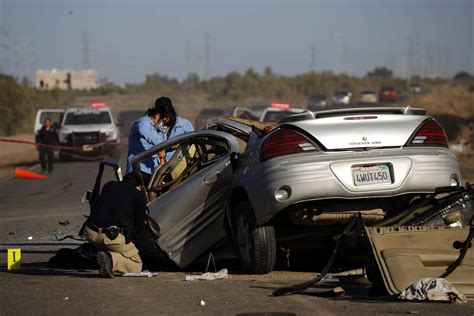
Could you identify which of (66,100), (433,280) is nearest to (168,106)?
(433,280)

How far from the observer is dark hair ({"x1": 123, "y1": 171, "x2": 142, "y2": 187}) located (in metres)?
10.6

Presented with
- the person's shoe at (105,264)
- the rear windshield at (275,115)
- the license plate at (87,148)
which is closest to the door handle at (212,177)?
the person's shoe at (105,264)

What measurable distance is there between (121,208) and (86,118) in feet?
103

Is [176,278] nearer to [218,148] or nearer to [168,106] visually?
[218,148]

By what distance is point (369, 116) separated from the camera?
977cm

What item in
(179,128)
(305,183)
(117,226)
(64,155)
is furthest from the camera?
(64,155)

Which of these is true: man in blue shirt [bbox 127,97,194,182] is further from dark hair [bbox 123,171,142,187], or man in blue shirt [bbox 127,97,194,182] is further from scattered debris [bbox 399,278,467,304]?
scattered debris [bbox 399,278,467,304]

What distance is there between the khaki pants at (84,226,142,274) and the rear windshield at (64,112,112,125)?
30681mm

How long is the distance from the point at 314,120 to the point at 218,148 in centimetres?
176

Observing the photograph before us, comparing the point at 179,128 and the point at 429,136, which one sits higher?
the point at 429,136

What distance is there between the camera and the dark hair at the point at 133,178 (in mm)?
10598

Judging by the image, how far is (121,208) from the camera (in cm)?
1026

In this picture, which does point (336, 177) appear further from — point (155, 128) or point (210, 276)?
point (155, 128)

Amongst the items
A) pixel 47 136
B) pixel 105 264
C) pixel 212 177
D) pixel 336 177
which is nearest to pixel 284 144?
pixel 336 177
